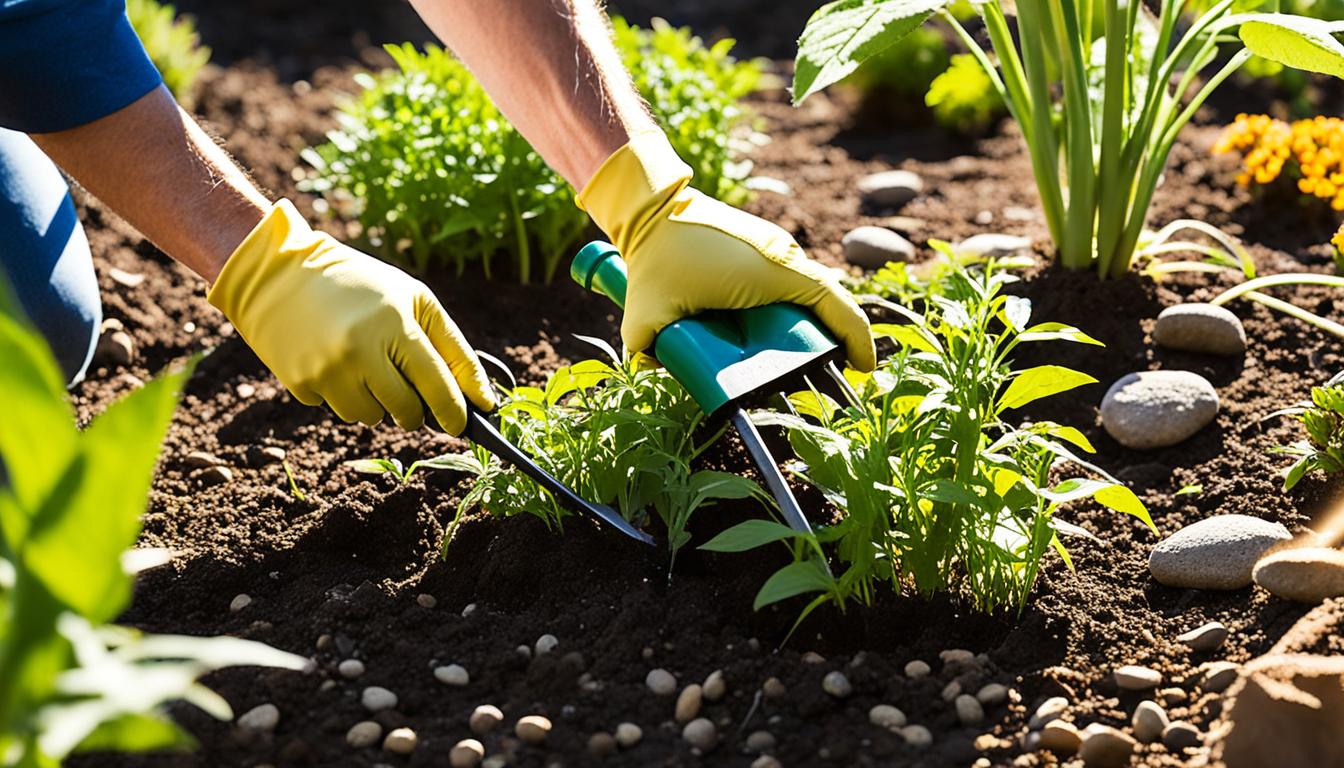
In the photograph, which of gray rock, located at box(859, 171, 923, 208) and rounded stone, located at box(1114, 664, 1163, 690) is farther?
gray rock, located at box(859, 171, 923, 208)

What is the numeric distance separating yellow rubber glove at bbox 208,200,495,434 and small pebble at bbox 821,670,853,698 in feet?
2.22

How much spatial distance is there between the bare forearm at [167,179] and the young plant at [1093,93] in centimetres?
94

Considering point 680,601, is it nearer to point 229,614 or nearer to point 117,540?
point 229,614

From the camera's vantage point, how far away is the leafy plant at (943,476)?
1624 millimetres

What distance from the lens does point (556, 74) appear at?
6.61 feet

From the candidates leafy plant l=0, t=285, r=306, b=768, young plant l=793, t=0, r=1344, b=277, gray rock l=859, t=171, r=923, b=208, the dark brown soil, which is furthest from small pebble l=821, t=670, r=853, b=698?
gray rock l=859, t=171, r=923, b=208

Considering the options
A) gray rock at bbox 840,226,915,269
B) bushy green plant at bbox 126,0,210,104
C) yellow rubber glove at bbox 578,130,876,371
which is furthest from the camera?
bushy green plant at bbox 126,0,210,104

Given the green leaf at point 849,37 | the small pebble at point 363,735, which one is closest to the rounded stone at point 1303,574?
the green leaf at point 849,37

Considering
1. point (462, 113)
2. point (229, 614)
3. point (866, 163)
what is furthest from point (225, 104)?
point (229, 614)

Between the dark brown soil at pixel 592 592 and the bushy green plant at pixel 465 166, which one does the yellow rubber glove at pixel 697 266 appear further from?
the bushy green plant at pixel 465 166

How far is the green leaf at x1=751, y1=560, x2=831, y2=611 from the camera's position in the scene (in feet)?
4.96

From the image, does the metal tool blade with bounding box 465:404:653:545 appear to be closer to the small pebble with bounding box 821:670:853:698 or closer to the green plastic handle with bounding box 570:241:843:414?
the green plastic handle with bounding box 570:241:843:414

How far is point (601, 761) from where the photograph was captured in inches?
58.4

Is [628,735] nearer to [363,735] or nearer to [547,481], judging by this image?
[363,735]
